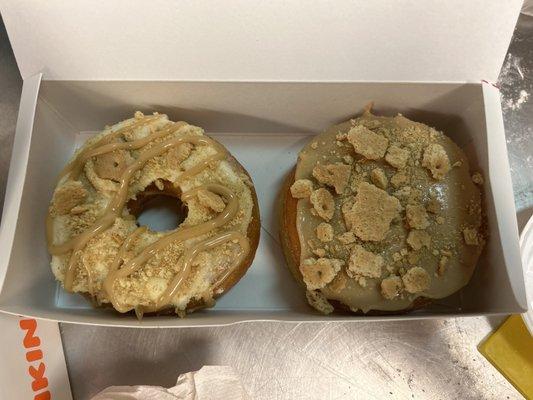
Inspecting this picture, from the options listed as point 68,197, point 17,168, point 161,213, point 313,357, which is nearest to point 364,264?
point 313,357

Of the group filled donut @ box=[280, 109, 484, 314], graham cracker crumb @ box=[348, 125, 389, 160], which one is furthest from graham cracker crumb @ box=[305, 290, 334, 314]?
graham cracker crumb @ box=[348, 125, 389, 160]

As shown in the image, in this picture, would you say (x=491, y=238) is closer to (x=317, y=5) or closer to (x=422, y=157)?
(x=422, y=157)

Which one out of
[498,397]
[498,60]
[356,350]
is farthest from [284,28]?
[498,397]

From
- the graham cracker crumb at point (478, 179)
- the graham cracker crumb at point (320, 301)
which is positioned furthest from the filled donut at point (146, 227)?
the graham cracker crumb at point (478, 179)

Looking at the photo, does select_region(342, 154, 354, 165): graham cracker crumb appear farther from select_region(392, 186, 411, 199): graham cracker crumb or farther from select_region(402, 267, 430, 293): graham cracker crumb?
select_region(402, 267, 430, 293): graham cracker crumb

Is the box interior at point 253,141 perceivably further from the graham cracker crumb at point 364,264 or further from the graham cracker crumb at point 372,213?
the graham cracker crumb at point 372,213
